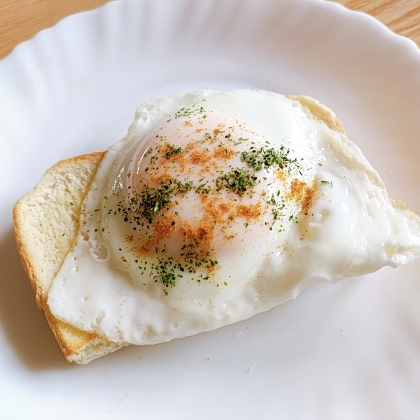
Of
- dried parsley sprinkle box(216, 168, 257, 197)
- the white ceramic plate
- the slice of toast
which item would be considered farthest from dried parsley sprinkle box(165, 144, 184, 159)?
the white ceramic plate

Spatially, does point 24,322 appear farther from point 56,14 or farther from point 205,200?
point 56,14

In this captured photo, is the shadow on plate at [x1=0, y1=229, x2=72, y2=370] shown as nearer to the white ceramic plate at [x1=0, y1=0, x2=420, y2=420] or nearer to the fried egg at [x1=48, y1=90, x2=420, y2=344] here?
the white ceramic plate at [x1=0, y1=0, x2=420, y2=420]

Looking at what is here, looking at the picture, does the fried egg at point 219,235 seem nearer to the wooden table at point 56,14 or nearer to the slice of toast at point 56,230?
the slice of toast at point 56,230

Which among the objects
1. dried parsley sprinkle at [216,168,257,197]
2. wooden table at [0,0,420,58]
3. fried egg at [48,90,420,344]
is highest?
wooden table at [0,0,420,58]

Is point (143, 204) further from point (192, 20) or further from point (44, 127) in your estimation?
point (192, 20)

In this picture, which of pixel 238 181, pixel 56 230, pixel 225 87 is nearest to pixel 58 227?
pixel 56 230

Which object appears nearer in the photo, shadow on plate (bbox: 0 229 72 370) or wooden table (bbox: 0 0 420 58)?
shadow on plate (bbox: 0 229 72 370)

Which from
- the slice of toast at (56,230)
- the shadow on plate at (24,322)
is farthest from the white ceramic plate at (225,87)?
the slice of toast at (56,230)
